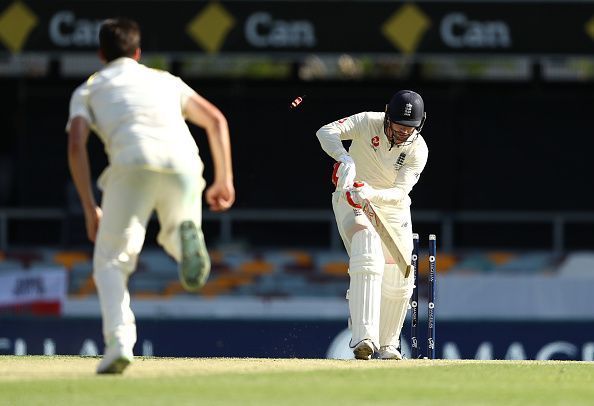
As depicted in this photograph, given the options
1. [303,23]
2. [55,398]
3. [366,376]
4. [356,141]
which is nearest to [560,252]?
[303,23]

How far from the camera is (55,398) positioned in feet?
25.0

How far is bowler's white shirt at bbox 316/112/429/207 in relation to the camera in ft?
34.4

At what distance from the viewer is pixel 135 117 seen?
322 inches

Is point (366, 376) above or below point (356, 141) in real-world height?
below

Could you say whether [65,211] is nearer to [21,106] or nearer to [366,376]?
[21,106]

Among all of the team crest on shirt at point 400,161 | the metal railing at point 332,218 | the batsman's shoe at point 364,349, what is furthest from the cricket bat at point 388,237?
the metal railing at point 332,218

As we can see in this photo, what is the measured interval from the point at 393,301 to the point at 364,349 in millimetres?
892

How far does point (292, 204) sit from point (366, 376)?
1120 cm

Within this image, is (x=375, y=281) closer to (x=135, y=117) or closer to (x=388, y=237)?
(x=388, y=237)

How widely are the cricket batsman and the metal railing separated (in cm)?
811

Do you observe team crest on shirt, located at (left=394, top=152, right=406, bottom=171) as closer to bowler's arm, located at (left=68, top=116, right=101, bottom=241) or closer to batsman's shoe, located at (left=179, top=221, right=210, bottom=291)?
batsman's shoe, located at (left=179, top=221, right=210, bottom=291)

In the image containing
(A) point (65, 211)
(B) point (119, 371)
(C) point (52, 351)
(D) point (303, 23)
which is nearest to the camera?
(B) point (119, 371)

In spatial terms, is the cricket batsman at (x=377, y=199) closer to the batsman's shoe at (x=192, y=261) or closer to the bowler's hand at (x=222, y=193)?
the bowler's hand at (x=222, y=193)

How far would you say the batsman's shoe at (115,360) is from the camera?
26.8 ft
